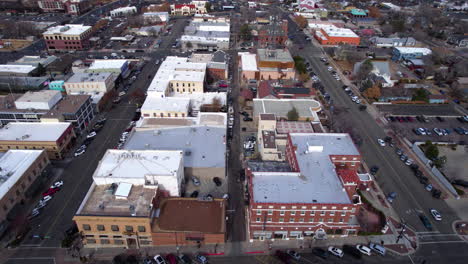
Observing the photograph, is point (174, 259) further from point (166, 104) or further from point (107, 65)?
point (107, 65)

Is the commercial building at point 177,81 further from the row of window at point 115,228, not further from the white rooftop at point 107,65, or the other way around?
the row of window at point 115,228

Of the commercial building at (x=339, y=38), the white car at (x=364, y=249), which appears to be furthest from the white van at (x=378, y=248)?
the commercial building at (x=339, y=38)

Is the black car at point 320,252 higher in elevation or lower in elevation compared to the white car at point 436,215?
lower

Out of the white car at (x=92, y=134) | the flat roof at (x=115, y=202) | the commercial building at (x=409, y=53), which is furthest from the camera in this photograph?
the commercial building at (x=409, y=53)

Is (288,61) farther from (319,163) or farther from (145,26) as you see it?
(145,26)

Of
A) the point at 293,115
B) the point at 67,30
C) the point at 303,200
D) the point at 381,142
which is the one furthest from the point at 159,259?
the point at 67,30
